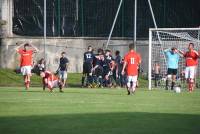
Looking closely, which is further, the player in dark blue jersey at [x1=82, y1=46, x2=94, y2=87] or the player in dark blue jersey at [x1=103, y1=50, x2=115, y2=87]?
the player in dark blue jersey at [x1=103, y1=50, x2=115, y2=87]

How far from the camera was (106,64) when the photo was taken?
3703 cm

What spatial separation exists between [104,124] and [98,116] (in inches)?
66.9

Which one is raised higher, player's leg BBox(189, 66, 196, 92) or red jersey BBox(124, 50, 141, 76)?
red jersey BBox(124, 50, 141, 76)

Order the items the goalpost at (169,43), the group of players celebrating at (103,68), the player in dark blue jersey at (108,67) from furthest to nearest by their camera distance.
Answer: the player in dark blue jersey at (108,67) < the goalpost at (169,43) < the group of players celebrating at (103,68)

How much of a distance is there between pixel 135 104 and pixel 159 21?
21.2 m

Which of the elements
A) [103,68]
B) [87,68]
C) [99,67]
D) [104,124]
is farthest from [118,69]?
[104,124]

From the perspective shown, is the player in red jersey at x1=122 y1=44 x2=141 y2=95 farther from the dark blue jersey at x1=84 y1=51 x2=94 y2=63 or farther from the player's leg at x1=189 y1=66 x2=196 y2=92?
the dark blue jersey at x1=84 y1=51 x2=94 y2=63

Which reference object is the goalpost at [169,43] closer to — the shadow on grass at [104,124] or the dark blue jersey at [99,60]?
the dark blue jersey at [99,60]

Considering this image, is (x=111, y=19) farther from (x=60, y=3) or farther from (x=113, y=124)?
(x=113, y=124)

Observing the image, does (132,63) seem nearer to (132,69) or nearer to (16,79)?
(132,69)

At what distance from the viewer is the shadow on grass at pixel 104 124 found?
1382 cm

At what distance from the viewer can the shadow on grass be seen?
13.8 metres

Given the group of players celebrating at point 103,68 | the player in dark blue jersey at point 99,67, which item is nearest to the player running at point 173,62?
the group of players celebrating at point 103,68

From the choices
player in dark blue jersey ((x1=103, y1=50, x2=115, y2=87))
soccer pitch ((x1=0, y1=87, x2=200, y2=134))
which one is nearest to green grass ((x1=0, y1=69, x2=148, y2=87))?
player in dark blue jersey ((x1=103, y1=50, x2=115, y2=87))
